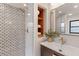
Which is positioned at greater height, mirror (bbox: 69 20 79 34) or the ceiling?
the ceiling

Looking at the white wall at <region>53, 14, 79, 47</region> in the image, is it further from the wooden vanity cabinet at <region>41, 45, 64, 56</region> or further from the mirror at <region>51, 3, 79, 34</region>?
the wooden vanity cabinet at <region>41, 45, 64, 56</region>

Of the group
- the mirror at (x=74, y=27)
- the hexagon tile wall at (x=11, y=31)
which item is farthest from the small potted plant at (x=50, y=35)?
the hexagon tile wall at (x=11, y=31)

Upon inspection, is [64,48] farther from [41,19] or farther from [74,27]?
[41,19]

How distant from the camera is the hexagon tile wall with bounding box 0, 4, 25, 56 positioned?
110 centimetres

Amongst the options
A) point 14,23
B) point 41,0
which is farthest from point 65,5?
point 14,23

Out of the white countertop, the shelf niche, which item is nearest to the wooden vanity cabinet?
the white countertop

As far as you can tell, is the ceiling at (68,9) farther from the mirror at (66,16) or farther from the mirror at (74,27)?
the mirror at (74,27)

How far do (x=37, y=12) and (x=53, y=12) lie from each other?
213mm

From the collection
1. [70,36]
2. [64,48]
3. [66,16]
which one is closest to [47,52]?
[64,48]

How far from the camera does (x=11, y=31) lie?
113 centimetres

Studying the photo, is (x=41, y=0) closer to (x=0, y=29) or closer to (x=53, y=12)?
(x=53, y=12)

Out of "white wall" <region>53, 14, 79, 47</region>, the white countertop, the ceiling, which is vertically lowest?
the white countertop

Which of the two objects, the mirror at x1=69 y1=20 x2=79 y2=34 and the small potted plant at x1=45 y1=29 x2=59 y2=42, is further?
the small potted plant at x1=45 y1=29 x2=59 y2=42

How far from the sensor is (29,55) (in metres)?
1.15
